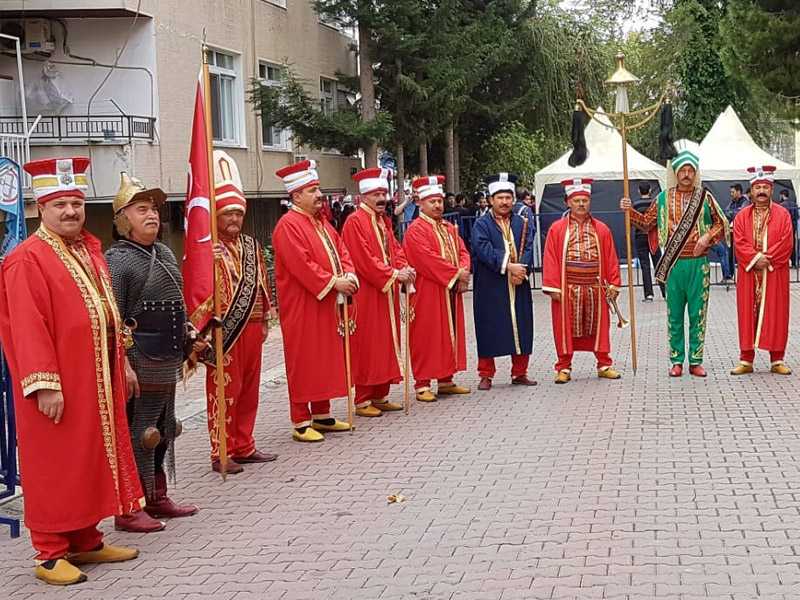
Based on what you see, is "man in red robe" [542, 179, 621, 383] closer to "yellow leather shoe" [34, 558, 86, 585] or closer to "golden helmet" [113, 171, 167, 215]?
"golden helmet" [113, 171, 167, 215]

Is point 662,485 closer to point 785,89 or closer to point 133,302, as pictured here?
point 133,302

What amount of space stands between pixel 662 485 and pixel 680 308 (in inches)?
175

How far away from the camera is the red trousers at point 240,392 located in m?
8.24

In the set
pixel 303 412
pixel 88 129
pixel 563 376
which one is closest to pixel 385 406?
pixel 303 412

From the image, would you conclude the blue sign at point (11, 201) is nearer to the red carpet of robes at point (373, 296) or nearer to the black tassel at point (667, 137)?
the red carpet of robes at point (373, 296)

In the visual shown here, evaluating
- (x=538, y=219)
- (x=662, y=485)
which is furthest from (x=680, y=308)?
Result: (x=538, y=219)

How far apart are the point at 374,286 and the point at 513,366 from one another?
2247mm

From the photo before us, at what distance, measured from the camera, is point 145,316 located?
22.7 feet

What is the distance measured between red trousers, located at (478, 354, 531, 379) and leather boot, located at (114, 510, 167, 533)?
534cm

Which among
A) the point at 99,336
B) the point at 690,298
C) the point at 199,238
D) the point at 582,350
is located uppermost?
the point at 199,238

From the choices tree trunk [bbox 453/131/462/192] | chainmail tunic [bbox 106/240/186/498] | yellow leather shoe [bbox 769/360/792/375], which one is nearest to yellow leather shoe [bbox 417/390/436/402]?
yellow leather shoe [bbox 769/360/792/375]

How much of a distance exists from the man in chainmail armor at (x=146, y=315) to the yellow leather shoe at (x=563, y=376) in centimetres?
564

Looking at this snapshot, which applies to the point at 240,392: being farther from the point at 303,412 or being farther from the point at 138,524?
the point at 138,524

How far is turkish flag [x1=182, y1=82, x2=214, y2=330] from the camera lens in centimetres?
757
